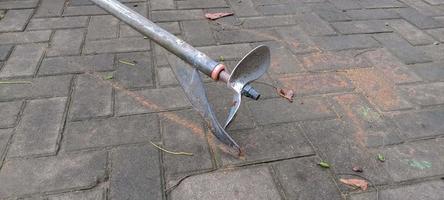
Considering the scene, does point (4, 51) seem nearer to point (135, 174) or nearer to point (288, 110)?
point (135, 174)

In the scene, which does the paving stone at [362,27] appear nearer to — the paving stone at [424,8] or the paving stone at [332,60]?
the paving stone at [332,60]

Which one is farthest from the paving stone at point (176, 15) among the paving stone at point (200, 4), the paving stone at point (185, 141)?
the paving stone at point (185, 141)

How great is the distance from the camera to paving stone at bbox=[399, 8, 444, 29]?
12.3 ft

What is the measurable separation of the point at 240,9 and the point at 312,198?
2.36 m

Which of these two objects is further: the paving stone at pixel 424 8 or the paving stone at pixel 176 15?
the paving stone at pixel 424 8

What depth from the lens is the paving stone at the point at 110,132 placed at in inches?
88.5

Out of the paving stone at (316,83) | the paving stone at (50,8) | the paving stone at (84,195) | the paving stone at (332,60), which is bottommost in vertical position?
the paving stone at (84,195)

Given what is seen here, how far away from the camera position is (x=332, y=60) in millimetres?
3127

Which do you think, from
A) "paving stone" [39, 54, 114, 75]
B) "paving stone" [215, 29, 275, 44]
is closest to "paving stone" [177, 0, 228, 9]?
"paving stone" [215, 29, 275, 44]

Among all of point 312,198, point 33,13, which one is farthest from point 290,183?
point 33,13

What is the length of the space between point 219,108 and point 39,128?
1.08 meters

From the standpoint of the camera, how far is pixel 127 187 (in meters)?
1.99

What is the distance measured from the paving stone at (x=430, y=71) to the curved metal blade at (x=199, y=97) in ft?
5.63

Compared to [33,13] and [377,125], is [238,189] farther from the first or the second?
[33,13]
